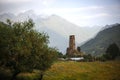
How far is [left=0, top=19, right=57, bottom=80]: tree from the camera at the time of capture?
49312mm

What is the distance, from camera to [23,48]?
4950 centimetres

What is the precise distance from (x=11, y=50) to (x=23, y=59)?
3775 millimetres

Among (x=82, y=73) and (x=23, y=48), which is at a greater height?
(x=23, y=48)

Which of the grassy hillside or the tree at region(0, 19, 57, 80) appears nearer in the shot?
the tree at region(0, 19, 57, 80)

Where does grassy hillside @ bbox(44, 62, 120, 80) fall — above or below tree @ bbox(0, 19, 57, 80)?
below

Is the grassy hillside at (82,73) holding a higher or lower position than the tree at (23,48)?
lower

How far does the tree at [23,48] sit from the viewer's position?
49.3 meters

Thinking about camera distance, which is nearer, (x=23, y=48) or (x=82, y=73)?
(x=23, y=48)

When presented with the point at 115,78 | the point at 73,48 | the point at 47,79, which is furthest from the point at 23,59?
the point at 73,48

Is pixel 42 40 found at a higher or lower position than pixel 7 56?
higher

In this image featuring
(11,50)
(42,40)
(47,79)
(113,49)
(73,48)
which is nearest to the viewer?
(11,50)

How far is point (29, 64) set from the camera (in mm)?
52250

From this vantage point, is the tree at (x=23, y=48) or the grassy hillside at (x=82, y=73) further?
the grassy hillside at (x=82, y=73)

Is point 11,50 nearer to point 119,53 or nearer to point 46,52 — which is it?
point 46,52
